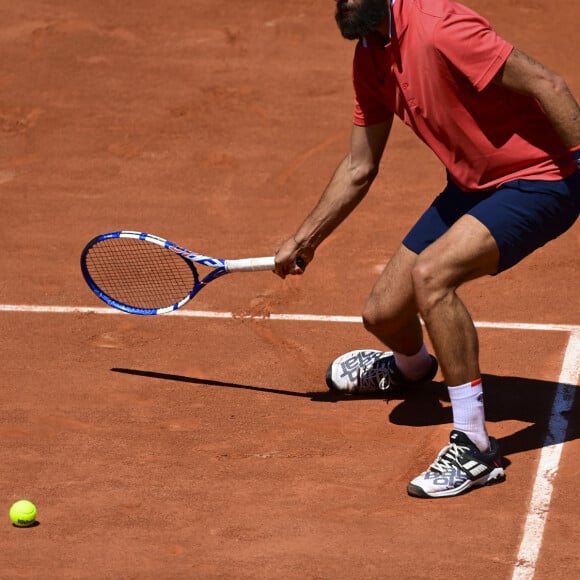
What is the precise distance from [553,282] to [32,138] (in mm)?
4602

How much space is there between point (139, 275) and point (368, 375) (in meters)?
1.86

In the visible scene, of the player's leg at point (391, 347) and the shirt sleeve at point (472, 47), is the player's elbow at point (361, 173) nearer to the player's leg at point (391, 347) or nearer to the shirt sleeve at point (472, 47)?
the player's leg at point (391, 347)

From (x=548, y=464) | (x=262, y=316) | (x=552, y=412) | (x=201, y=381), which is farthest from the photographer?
(x=262, y=316)

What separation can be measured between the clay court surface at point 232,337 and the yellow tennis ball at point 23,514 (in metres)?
0.11

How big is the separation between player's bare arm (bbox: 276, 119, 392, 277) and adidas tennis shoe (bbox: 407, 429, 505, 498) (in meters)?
1.28

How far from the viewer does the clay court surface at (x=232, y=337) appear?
18.6 ft

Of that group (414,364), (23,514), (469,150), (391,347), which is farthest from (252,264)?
(23,514)

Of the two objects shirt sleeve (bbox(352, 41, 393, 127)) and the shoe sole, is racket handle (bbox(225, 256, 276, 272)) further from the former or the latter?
the shoe sole

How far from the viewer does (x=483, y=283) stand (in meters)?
8.41

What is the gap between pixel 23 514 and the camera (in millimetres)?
5727

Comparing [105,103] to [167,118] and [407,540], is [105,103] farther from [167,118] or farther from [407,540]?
[407,540]

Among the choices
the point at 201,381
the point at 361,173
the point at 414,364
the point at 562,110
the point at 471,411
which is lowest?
the point at 201,381

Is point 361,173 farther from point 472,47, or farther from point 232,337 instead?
point 232,337

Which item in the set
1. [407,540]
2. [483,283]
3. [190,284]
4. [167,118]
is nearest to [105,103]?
[167,118]
